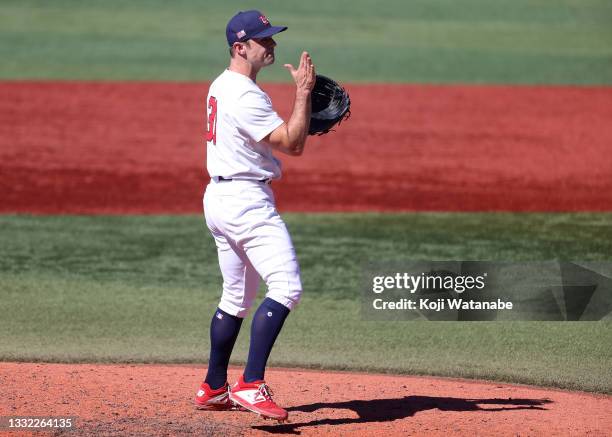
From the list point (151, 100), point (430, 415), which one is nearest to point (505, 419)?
point (430, 415)

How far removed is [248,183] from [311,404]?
1.27 m

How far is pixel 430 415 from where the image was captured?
5773 mm

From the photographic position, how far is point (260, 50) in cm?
544

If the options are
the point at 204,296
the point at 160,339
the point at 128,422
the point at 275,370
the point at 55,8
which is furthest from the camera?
the point at 55,8

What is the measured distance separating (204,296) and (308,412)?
3020 mm

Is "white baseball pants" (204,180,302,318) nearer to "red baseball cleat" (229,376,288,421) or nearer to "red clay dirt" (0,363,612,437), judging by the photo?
"red baseball cleat" (229,376,288,421)

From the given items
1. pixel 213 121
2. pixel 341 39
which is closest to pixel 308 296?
pixel 213 121

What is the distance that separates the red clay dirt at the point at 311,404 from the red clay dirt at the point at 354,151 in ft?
17.9

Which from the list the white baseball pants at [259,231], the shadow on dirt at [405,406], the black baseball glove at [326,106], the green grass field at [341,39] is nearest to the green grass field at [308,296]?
the shadow on dirt at [405,406]

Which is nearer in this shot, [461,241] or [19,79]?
[461,241]

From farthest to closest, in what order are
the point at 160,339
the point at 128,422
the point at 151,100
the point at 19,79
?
1. the point at 19,79
2. the point at 151,100
3. the point at 160,339
4. the point at 128,422

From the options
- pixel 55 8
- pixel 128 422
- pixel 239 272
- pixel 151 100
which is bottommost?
pixel 128 422

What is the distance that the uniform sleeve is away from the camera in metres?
5.28

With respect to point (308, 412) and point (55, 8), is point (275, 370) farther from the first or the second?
point (55, 8)
